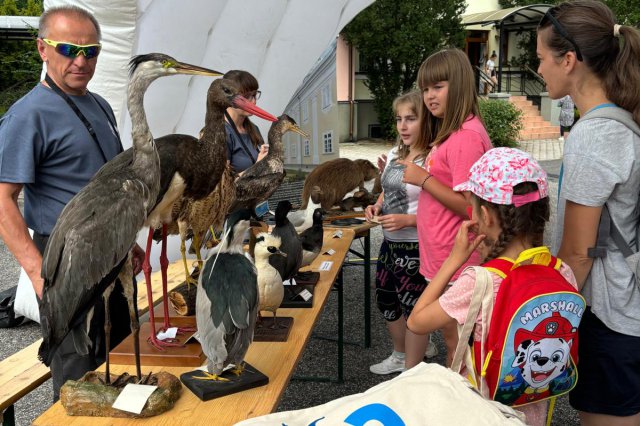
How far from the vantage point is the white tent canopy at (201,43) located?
155 inches

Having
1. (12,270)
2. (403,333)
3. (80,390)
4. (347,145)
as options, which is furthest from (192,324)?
(347,145)

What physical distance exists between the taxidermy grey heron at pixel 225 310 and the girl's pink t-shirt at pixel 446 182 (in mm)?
1230

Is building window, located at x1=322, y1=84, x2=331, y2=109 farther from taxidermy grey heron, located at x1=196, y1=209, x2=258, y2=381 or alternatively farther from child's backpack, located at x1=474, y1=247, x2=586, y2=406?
child's backpack, located at x1=474, y1=247, x2=586, y2=406

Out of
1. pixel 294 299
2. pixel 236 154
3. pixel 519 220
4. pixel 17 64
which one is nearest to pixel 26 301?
pixel 236 154

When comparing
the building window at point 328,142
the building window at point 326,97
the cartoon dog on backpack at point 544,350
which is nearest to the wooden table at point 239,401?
the cartoon dog on backpack at point 544,350

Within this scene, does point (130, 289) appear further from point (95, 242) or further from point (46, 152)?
point (46, 152)

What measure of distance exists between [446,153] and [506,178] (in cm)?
98

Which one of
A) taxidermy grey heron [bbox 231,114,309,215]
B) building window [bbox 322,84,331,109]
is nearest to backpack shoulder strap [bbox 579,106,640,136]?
taxidermy grey heron [bbox 231,114,309,215]

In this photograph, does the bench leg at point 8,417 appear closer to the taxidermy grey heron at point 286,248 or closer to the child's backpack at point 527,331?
the taxidermy grey heron at point 286,248

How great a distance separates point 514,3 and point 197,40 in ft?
71.6

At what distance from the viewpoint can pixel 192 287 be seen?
2580mm

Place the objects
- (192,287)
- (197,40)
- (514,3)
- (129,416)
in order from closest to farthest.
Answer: (129,416) < (192,287) < (197,40) < (514,3)

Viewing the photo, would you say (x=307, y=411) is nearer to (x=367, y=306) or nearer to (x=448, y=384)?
(x=448, y=384)

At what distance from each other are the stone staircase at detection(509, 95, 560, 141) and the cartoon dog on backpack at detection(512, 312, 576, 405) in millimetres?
18269
